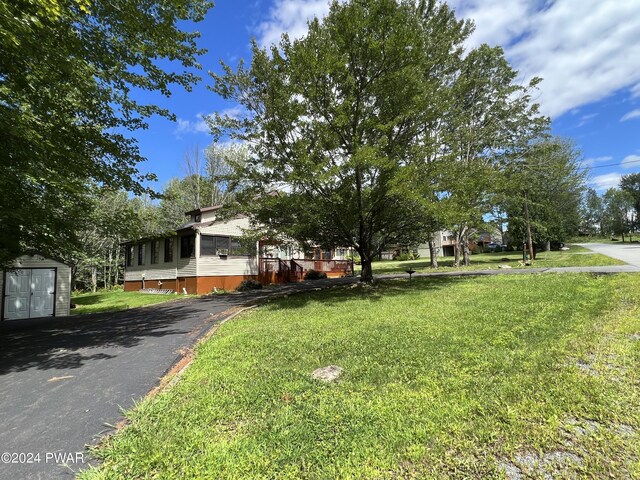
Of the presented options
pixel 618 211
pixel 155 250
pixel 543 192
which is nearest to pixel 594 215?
pixel 618 211

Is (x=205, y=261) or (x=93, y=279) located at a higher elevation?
(x=205, y=261)

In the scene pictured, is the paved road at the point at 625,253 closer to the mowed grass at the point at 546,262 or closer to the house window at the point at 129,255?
the mowed grass at the point at 546,262

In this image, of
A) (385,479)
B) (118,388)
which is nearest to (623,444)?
(385,479)

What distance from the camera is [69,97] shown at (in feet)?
21.7

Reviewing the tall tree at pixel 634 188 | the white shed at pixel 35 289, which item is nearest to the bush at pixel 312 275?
the white shed at pixel 35 289

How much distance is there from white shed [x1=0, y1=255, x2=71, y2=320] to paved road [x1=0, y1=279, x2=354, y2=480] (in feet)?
12.9

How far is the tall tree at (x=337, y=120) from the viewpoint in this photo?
10250 mm

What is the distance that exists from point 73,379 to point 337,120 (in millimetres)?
8828

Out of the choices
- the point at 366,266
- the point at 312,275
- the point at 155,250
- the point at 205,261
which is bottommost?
the point at 312,275

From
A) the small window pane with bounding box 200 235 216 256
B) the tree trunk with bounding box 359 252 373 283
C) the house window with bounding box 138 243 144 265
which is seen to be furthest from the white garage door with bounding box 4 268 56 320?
the tree trunk with bounding box 359 252 373 283

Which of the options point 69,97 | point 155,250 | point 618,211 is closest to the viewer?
point 69,97

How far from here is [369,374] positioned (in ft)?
14.0

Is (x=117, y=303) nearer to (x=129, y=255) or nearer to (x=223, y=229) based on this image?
(x=223, y=229)

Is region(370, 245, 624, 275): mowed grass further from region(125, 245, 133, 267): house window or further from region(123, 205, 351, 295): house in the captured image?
region(125, 245, 133, 267): house window
